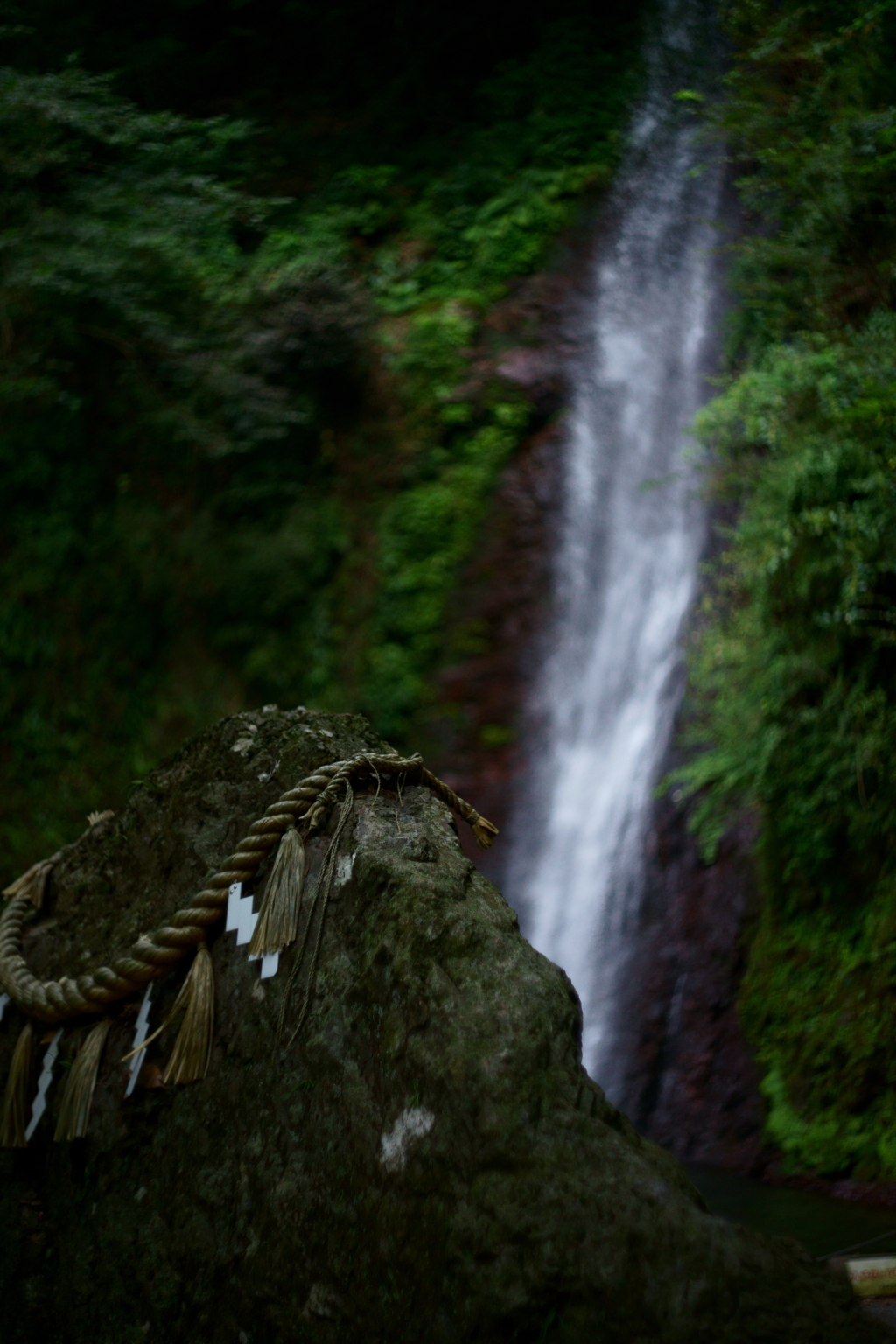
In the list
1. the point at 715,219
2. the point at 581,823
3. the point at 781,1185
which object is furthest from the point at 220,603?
the point at 781,1185

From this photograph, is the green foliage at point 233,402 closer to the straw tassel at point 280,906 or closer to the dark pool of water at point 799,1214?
the dark pool of water at point 799,1214

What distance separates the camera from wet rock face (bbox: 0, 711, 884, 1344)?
1.11 metres

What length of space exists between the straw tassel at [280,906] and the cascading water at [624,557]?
381cm

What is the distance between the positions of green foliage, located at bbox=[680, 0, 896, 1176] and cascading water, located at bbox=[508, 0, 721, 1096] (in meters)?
0.69

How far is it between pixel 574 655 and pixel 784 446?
2811 millimetres

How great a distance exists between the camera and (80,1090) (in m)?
1.67

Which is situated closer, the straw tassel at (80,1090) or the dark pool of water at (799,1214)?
the straw tassel at (80,1090)

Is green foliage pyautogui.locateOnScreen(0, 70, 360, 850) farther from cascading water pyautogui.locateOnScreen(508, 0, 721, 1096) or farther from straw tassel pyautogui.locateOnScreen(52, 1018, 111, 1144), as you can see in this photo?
straw tassel pyautogui.locateOnScreen(52, 1018, 111, 1144)

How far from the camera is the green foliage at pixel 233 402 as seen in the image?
729 centimetres

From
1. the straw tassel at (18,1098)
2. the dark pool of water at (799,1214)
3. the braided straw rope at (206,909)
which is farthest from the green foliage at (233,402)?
the braided straw rope at (206,909)

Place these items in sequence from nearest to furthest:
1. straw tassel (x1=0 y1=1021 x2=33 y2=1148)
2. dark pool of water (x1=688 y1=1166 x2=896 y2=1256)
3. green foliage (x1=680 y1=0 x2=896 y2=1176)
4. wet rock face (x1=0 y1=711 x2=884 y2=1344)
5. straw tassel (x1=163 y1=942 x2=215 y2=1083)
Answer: wet rock face (x1=0 y1=711 x2=884 y2=1344)
straw tassel (x1=163 y1=942 x2=215 y2=1083)
straw tassel (x1=0 y1=1021 x2=33 y2=1148)
dark pool of water (x1=688 y1=1166 x2=896 y2=1256)
green foliage (x1=680 y1=0 x2=896 y2=1176)

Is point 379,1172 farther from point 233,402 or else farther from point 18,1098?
point 233,402

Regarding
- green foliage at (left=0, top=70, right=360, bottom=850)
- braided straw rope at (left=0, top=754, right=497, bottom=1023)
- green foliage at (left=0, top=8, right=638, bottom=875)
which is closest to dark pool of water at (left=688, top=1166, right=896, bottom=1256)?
braided straw rope at (left=0, top=754, right=497, bottom=1023)

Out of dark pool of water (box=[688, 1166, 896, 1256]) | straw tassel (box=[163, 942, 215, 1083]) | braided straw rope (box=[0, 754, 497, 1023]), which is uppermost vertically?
braided straw rope (box=[0, 754, 497, 1023])
